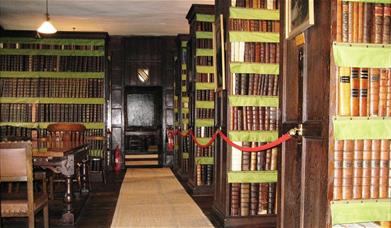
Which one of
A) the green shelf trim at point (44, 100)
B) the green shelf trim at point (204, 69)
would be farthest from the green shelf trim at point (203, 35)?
the green shelf trim at point (44, 100)

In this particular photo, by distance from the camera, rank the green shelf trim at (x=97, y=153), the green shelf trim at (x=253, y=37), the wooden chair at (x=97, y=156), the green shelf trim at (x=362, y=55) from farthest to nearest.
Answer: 1. the green shelf trim at (x=97, y=153)
2. the wooden chair at (x=97, y=156)
3. the green shelf trim at (x=253, y=37)
4. the green shelf trim at (x=362, y=55)

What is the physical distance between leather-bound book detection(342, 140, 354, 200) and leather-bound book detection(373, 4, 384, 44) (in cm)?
59

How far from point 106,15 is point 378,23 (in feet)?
22.3

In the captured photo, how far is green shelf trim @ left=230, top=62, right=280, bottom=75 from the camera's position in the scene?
4.35 meters

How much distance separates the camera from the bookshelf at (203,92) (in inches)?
262

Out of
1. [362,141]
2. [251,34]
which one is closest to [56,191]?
[251,34]

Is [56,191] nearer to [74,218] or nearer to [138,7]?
[74,218]

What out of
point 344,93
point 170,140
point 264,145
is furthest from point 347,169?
point 170,140

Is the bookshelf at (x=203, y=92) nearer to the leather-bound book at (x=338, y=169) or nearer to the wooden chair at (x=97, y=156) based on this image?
the wooden chair at (x=97, y=156)

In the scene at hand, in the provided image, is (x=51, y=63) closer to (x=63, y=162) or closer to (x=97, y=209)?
(x=97, y=209)

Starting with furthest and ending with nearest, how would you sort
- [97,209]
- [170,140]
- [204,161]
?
[170,140]
[204,161]
[97,209]

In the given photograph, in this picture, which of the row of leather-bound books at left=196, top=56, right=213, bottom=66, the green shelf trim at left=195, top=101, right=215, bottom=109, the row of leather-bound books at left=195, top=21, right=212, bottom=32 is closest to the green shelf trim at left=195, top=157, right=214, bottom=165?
the green shelf trim at left=195, top=101, right=215, bottom=109

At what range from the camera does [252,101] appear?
14.3 feet

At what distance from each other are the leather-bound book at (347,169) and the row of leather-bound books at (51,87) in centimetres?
649
